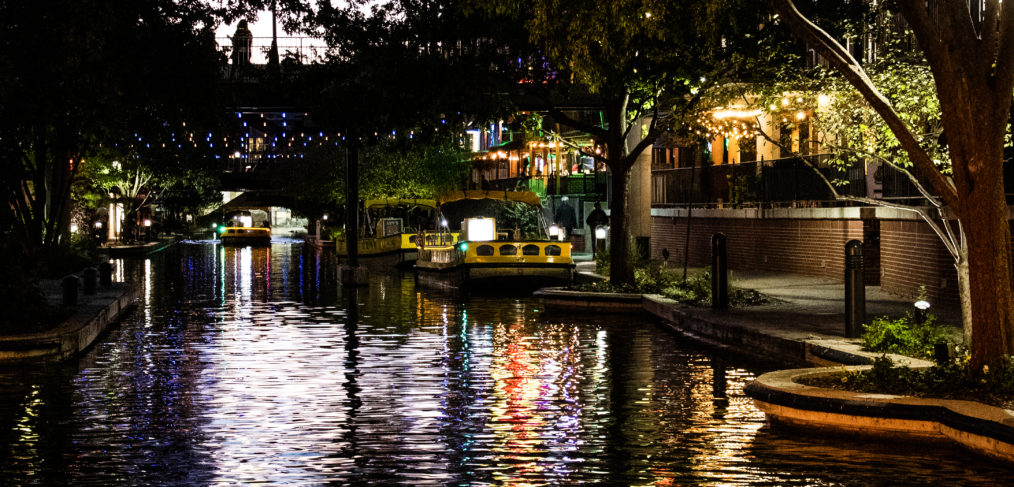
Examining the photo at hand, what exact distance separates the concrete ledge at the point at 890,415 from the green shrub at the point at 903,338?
3208 millimetres

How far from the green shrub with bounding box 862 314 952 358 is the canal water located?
4.93 feet

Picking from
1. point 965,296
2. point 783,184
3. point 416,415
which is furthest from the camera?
point 783,184

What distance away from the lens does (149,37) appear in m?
26.6

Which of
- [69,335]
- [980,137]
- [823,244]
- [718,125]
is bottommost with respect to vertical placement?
[69,335]

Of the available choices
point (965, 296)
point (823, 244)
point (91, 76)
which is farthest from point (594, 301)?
point (965, 296)

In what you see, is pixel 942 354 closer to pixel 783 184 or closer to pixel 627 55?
pixel 627 55

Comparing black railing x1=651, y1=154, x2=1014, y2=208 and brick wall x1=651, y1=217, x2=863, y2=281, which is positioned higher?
black railing x1=651, y1=154, x2=1014, y2=208

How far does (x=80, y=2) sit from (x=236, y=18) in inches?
285

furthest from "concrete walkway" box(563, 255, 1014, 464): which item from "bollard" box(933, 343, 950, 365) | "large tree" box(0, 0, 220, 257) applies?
"large tree" box(0, 0, 220, 257)

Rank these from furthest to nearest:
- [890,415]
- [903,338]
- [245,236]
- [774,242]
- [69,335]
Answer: [245,236] < [774,242] < [69,335] < [903,338] < [890,415]

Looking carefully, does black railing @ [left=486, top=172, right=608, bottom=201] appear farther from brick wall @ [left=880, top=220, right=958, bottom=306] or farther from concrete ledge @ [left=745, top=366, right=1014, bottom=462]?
concrete ledge @ [left=745, top=366, right=1014, bottom=462]

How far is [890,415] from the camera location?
37.5ft

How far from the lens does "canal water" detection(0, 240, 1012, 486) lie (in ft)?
32.9

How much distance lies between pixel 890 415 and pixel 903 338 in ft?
14.1
